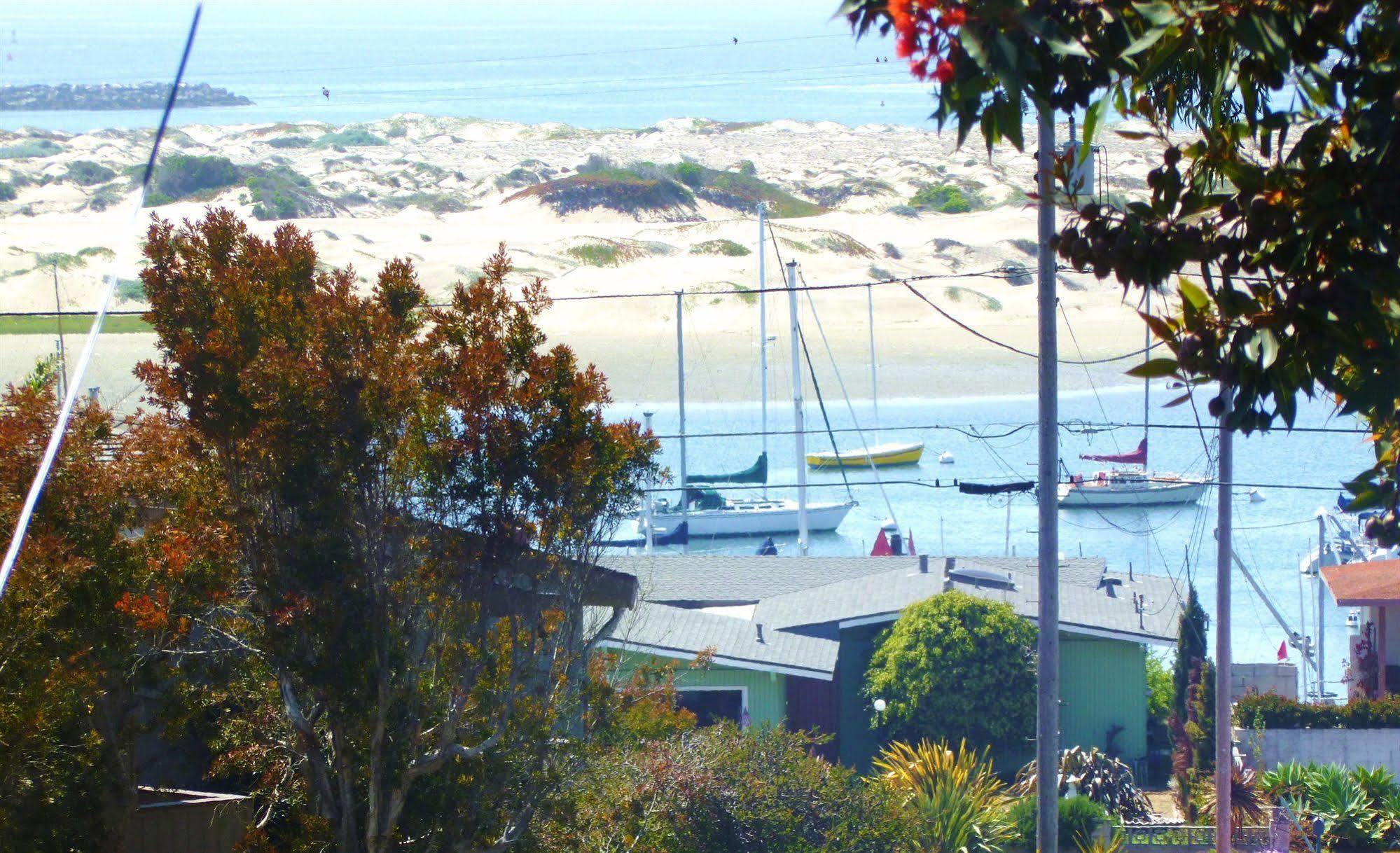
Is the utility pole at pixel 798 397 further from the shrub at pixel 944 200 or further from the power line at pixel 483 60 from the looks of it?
the shrub at pixel 944 200

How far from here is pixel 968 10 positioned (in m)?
3.46

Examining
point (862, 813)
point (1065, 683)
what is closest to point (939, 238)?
point (1065, 683)

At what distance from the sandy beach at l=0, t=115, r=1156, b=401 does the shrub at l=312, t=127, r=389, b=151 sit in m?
2.20

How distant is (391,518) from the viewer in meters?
7.73

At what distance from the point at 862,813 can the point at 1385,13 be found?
10180mm

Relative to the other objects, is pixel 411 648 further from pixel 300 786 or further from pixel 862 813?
pixel 862 813

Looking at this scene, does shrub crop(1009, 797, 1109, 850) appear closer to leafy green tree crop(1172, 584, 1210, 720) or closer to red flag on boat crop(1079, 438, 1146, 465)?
leafy green tree crop(1172, 584, 1210, 720)

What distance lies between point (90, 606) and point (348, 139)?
9162 cm

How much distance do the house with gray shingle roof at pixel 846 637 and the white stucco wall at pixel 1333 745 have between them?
6.48 ft

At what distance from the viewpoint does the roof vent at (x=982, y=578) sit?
73.0 ft

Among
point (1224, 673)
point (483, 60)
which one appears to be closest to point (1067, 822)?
point (1224, 673)

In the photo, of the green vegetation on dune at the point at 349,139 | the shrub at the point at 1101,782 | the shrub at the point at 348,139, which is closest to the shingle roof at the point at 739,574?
the shrub at the point at 1101,782

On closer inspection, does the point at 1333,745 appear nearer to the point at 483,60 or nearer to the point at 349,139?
the point at 483,60

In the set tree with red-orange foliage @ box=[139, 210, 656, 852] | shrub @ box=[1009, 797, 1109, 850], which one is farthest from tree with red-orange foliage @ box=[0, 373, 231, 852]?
shrub @ box=[1009, 797, 1109, 850]
